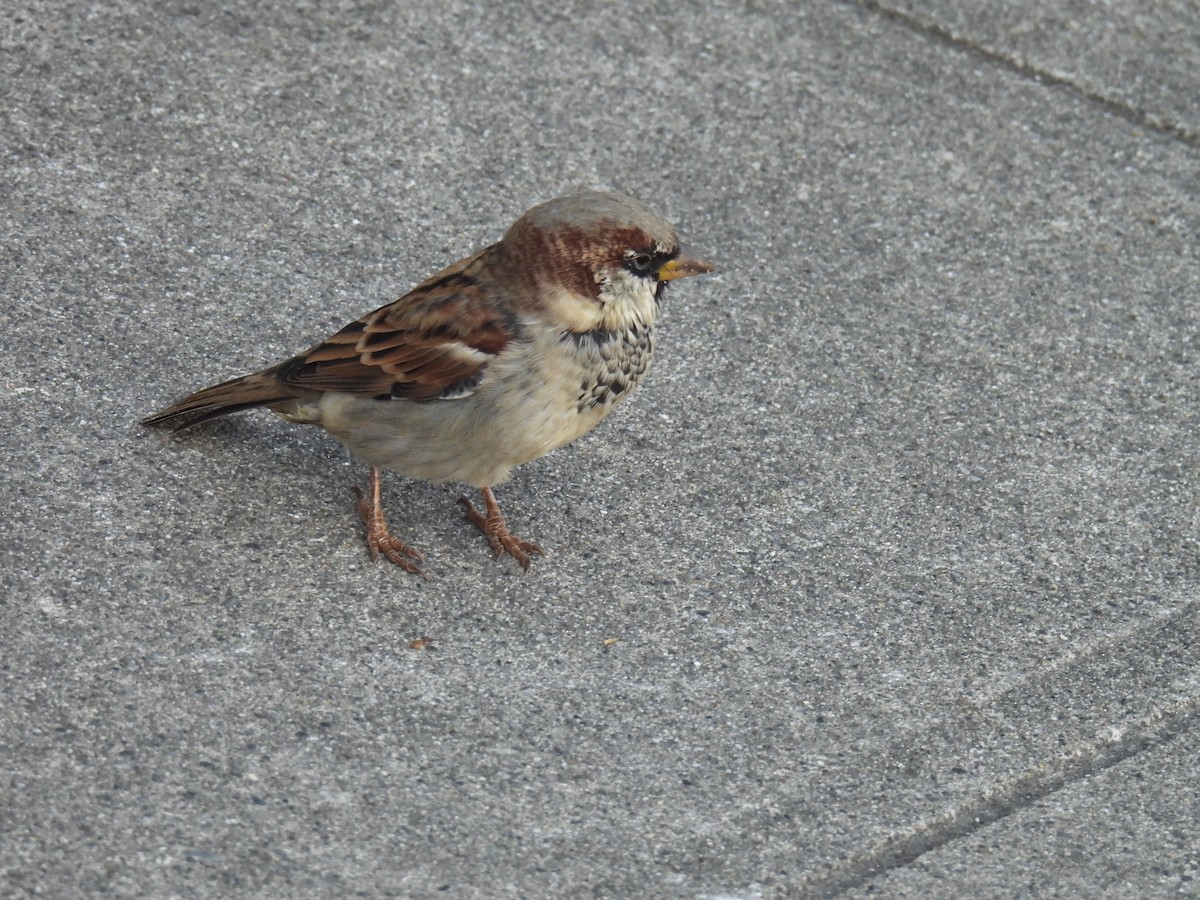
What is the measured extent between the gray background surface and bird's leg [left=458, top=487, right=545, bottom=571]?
0.18 feet

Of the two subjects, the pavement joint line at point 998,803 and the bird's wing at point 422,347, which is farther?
the bird's wing at point 422,347

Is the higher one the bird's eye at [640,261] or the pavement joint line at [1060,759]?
the bird's eye at [640,261]

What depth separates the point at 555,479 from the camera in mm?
4867

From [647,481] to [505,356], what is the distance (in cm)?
78

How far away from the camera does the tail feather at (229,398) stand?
4469 mm

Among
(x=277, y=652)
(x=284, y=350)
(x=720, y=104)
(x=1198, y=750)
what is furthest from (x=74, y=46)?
(x=1198, y=750)

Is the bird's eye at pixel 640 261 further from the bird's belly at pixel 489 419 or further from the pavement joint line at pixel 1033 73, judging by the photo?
the pavement joint line at pixel 1033 73

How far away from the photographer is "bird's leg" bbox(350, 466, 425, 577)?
437 centimetres

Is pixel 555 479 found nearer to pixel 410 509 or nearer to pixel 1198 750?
pixel 410 509

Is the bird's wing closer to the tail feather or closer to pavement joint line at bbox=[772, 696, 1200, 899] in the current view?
the tail feather

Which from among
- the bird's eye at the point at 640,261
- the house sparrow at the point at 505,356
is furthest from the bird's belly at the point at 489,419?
the bird's eye at the point at 640,261

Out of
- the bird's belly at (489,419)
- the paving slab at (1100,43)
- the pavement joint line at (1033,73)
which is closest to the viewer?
the bird's belly at (489,419)

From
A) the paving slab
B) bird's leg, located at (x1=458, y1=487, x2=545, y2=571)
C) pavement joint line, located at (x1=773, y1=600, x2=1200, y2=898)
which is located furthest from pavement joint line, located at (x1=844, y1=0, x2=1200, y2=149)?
bird's leg, located at (x1=458, y1=487, x2=545, y2=571)

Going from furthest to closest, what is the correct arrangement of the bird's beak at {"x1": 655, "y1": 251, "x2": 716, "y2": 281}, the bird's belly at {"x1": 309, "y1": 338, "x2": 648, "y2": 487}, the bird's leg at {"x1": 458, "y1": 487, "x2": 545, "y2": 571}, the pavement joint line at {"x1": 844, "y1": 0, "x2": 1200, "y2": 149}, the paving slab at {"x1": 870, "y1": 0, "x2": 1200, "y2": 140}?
1. the paving slab at {"x1": 870, "y1": 0, "x2": 1200, "y2": 140}
2. the pavement joint line at {"x1": 844, "y1": 0, "x2": 1200, "y2": 149}
3. the bird's leg at {"x1": 458, "y1": 487, "x2": 545, "y2": 571}
4. the bird's beak at {"x1": 655, "y1": 251, "x2": 716, "y2": 281}
5. the bird's belly at {"x1": 309, "y1": 338, "x2": 648, "y2": 487}
